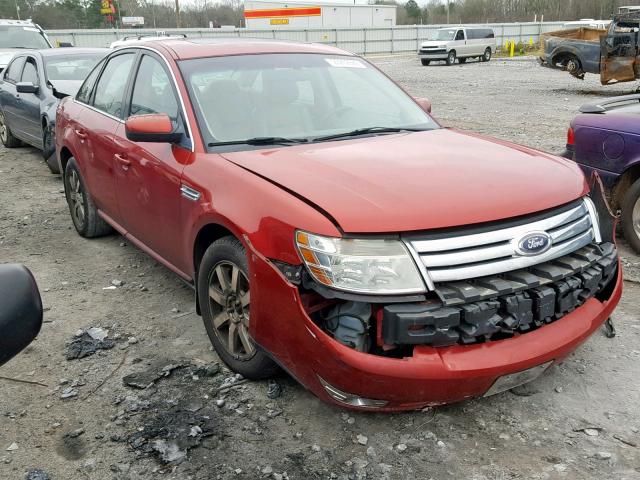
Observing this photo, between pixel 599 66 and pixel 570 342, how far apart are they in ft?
51.5

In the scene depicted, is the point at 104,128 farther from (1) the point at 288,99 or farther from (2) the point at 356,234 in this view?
(2) the point at 356,234

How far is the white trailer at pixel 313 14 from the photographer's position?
55406 mm

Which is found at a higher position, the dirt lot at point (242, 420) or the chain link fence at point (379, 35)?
the chain link fence at point (379, 35)

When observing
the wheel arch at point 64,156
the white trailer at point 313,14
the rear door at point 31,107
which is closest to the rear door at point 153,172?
the wheel arch at point 64,156

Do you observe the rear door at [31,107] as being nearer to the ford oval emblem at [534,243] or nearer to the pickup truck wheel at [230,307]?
the pickup truck wheel at [230,307]

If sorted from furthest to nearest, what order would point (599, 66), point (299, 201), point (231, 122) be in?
point (599, 66) < point (231, 122) < point (299, 201)

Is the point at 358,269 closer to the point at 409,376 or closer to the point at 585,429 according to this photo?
the point at 409,376

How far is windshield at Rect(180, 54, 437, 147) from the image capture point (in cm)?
368

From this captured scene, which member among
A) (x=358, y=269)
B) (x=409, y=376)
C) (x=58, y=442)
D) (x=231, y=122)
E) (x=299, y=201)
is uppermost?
(x=231, y=122)

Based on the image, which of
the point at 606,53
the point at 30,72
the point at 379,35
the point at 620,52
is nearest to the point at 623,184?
the point at 30,72

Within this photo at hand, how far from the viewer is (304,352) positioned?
266 cm

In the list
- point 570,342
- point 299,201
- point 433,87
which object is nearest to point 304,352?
point 299,201

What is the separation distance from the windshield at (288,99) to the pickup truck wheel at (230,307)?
73cm

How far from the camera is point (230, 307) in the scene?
3.29 m
